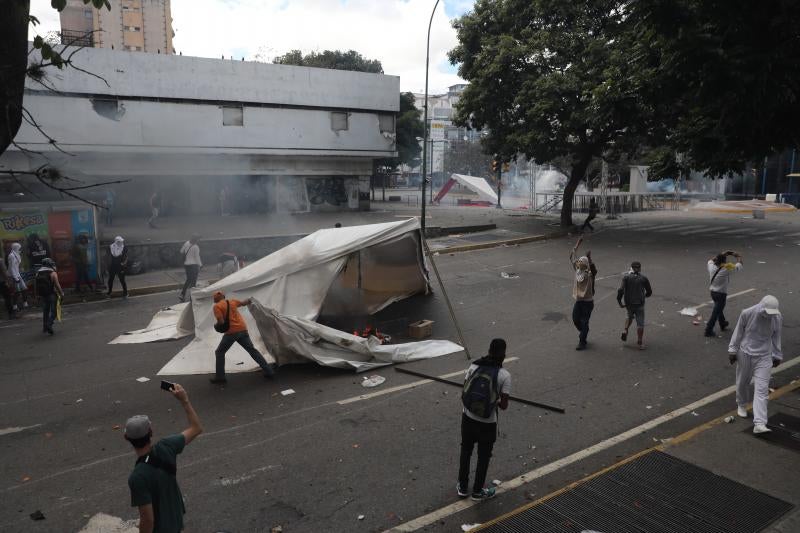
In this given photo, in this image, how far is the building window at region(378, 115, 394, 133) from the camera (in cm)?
3231

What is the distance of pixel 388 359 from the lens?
8.38 meters

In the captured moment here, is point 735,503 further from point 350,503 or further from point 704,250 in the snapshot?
point 704,250

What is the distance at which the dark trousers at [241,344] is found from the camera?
7539 millimetres

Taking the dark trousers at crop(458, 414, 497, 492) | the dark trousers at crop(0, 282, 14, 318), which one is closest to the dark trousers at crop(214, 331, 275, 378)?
the dark trousers at crop(458, 414, 497, 492)

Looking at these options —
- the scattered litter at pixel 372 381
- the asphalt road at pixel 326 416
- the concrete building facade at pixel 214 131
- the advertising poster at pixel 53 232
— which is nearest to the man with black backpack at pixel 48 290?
the asphalt road at pixel 326 416

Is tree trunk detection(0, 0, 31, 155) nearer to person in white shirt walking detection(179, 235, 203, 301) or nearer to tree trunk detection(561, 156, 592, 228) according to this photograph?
person in white shirt walking detection(179, 235, 203, 301)

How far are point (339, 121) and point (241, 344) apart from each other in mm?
25221

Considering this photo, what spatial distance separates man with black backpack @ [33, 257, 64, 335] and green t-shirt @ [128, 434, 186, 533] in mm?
7969

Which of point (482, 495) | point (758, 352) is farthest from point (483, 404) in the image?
point (758, 352)

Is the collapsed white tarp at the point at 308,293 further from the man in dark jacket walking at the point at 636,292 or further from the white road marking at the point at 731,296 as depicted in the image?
the white road marking at the point at 731,296

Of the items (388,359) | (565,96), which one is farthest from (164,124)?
(388,359)

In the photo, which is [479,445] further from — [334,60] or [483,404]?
[334,60]

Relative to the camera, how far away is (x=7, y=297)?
1168 centimetres

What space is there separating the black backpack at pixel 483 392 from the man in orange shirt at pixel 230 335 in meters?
3.89
